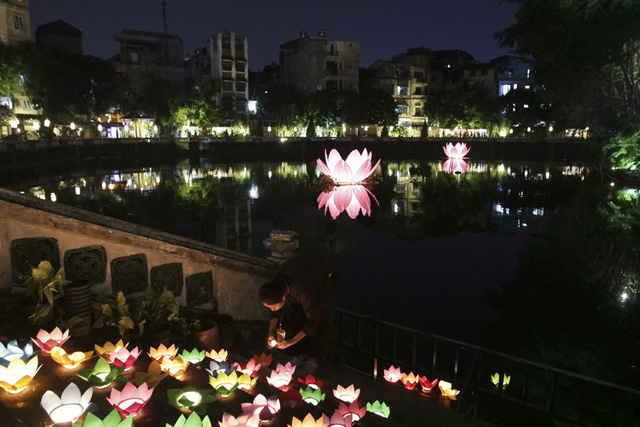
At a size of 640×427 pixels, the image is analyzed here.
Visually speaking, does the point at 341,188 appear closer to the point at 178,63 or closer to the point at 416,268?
the point at 416,268

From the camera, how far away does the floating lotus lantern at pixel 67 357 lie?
127 inches

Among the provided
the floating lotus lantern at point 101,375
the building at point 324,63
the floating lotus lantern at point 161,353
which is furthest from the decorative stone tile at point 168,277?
the building at point 324,63

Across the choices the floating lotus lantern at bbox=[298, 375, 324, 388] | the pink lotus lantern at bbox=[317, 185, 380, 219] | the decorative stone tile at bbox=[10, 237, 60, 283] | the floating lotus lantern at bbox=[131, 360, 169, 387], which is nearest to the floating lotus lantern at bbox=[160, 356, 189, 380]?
the floating lotus lantern at bbox=[131, 360, 169, 387]

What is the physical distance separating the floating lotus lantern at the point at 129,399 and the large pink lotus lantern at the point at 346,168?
19.0 m

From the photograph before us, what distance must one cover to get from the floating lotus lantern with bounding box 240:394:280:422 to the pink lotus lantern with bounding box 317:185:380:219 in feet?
36.3

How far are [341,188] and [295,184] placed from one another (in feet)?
7.42

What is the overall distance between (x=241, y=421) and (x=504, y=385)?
10.7ft

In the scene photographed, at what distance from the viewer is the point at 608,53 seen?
17.3m

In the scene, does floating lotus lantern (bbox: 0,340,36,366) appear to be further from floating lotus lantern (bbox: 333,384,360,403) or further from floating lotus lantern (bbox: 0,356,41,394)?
floating lotus lantern (bbox: 333,384,360,403)

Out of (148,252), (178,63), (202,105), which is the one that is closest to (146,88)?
(202,105)

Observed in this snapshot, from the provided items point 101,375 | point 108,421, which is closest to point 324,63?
point 101,375

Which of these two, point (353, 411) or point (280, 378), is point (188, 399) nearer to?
point (280, 378)

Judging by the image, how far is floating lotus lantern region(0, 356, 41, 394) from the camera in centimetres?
283

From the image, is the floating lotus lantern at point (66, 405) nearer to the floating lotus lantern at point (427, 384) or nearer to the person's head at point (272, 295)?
the person's head at point (272, 295)
